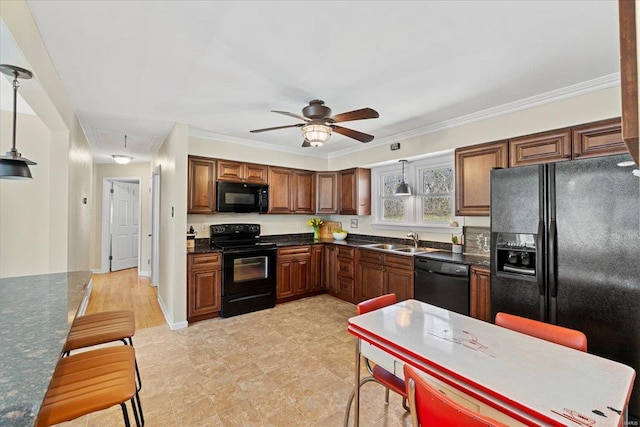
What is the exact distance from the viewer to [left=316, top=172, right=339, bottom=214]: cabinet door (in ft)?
16.3

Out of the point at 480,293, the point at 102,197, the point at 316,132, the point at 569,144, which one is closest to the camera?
the point at 569,144

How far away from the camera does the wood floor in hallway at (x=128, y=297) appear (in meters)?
3.84

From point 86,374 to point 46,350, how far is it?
18.3 inches

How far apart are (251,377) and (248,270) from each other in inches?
65.4

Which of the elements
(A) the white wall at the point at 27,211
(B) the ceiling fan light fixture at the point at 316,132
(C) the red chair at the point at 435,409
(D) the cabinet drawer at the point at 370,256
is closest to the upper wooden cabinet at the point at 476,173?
(D) the cabinet drawer at the point at 370,256

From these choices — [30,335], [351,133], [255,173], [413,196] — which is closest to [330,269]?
[413,196]

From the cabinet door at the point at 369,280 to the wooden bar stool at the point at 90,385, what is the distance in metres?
2.92

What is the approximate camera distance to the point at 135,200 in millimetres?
6871

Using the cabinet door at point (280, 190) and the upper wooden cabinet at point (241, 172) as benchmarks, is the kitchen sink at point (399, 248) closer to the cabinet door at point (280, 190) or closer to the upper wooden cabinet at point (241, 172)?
the cabinet door at point (280, 190)

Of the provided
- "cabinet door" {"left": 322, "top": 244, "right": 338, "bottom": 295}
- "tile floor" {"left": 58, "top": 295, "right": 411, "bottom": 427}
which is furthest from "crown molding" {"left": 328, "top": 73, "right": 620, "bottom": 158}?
"tile floor" {"left": 58, "top": 295, "right": 411, "bottom": 427}

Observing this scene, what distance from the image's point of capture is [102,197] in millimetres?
6156

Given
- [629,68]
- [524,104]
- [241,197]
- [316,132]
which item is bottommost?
[241,197]

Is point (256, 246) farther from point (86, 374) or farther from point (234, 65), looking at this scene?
point (86, 374)

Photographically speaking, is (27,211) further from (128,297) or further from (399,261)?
(399,261)
